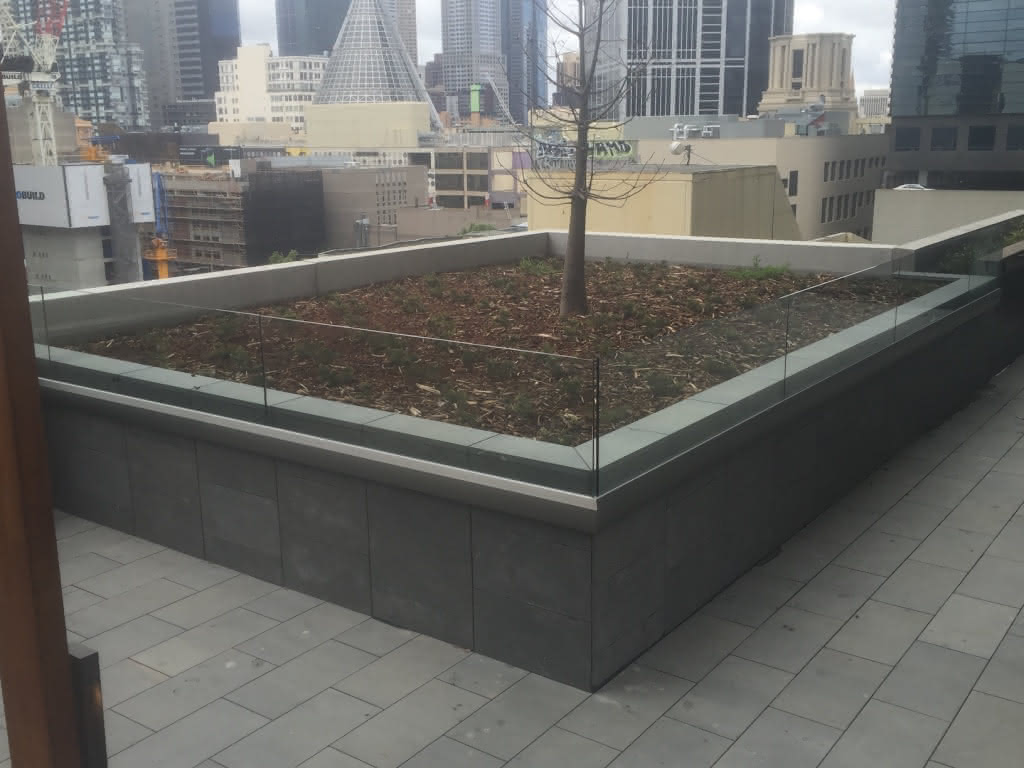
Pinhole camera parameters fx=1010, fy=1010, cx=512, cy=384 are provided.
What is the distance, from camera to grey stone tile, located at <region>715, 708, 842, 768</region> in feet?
16.4

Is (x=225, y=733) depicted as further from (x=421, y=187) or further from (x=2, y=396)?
(x=421, y=187)

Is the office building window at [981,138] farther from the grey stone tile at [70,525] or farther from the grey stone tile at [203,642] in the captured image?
the grey stone tile at [203,642]

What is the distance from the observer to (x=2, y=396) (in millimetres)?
1746

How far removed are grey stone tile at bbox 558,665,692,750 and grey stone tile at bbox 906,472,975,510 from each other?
3853mm

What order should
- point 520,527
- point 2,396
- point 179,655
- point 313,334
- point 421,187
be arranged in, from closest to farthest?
point 2,396
point 520,527
point 179,655
point 313,334
point 421,187

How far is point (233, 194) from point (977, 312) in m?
99.1

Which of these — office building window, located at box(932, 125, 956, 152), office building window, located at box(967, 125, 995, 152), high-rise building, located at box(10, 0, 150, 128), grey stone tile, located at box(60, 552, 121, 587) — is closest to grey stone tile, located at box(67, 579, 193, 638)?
grey stone tile, located at box(60, 552, 121, 587)

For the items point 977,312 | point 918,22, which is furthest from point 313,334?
point 918,22

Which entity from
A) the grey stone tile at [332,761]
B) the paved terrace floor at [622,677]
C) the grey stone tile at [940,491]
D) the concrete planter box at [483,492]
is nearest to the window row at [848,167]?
the grey stone tile at [940,491]

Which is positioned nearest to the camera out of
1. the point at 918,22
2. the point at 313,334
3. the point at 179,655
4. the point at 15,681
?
the point at 15,681

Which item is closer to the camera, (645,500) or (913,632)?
(645,500)

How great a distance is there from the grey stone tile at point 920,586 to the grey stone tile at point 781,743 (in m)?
1.76

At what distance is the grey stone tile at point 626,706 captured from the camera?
17.4ft

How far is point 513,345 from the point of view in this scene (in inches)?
372
